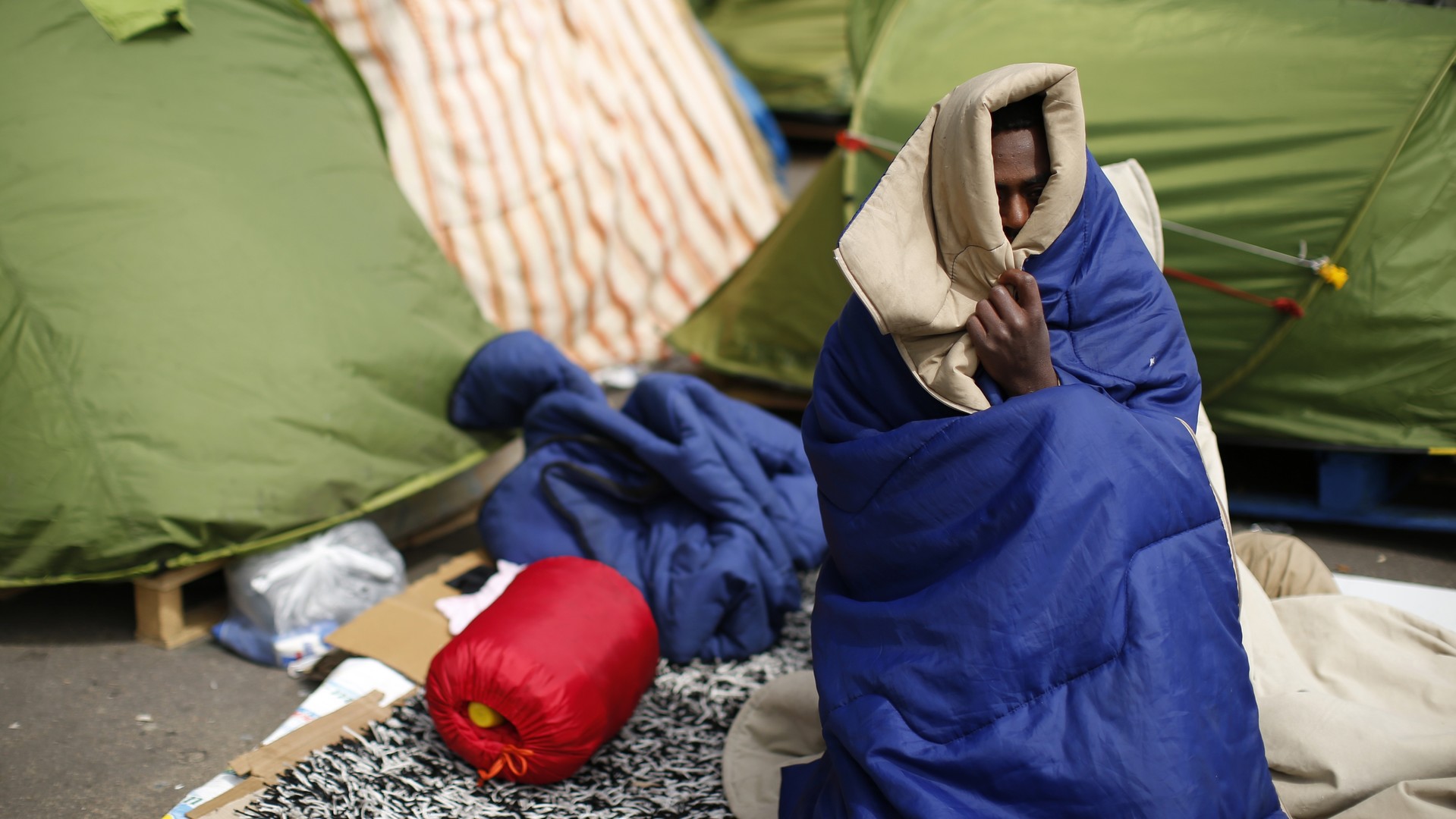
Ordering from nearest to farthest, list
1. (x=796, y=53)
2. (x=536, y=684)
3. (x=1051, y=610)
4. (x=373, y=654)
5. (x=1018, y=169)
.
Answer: (x=1051, y=610)
(x=1018, y=169)
(x=536, y=684)
(x=373, y=654)
(x=796, y=53)

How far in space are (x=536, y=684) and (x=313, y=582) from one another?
2.65ft

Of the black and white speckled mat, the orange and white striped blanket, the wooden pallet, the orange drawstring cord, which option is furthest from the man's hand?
the orange and white striped blanket

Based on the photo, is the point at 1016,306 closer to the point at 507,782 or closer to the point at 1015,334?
the point at 1015,334

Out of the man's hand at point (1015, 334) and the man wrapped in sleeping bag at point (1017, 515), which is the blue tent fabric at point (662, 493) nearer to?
the man wrapped in sleeping bag at point (1017, 515)

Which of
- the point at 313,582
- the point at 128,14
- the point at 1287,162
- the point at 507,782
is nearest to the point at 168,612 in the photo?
the point at 313,582

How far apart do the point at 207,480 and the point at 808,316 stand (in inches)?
72.1

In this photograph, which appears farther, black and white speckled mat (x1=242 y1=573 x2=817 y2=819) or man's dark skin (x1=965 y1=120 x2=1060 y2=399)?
black and white speckled mat (x1=242 y1=573 x2=817 y2=819)

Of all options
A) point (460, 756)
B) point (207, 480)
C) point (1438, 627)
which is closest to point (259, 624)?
point (207, 480)

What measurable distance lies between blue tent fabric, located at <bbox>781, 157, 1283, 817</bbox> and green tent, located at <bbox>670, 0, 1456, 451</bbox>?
56.7 inches

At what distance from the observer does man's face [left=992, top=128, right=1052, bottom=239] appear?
152 cm

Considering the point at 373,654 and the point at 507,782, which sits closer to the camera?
the point at 507,782

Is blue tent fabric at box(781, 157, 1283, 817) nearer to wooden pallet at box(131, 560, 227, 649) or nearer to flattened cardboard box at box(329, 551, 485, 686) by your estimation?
flattened cardboard box at box(329, 551, 485, 686)

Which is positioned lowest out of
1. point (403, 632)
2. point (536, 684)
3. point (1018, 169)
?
point (403, 632)

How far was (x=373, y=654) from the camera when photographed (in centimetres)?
227
